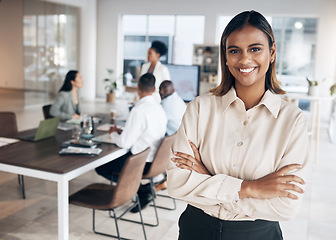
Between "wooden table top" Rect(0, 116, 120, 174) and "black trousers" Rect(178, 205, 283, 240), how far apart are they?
138 centimetres

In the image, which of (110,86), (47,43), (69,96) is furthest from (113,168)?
(110,86)

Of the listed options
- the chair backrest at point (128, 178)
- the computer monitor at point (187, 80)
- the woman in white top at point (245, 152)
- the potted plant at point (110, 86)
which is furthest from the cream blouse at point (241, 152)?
the potted plant at point (110, 86)

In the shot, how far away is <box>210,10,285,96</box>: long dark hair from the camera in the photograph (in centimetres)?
125

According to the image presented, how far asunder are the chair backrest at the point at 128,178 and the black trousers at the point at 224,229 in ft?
4.15

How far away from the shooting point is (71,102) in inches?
189

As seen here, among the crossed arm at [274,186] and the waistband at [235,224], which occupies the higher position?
the crossed arm at [274,186]

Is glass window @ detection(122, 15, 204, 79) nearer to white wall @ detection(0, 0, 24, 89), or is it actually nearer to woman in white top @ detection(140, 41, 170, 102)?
white wall @ detection(0, 0, 24, 89)

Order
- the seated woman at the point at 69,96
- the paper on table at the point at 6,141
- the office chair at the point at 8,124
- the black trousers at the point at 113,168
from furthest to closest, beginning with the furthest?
the seated woman at the point at 69,96
the office chair at the point at 8,124
the black trousers at the point at 113,168
the paper on table at the point at 6,141

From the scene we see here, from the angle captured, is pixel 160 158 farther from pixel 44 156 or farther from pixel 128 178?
pixel 44 156

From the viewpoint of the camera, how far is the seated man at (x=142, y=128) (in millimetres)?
3297

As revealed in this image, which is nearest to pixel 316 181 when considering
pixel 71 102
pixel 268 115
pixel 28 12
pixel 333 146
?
pixel 333 146

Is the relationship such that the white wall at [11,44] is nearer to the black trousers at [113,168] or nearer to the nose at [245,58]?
the black trousers at [113,168]

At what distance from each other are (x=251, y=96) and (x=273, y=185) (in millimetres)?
326

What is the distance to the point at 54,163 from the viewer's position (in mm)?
2652
